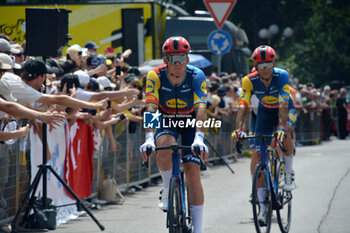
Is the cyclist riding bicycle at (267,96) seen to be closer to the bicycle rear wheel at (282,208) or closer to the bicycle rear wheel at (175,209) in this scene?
the bicycle rear wheel at (282,208)

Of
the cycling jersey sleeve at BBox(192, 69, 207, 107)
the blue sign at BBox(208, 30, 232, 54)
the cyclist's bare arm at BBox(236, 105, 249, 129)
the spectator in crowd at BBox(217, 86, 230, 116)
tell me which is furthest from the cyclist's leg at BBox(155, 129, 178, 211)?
the spectator in crowd at BBox(217, 86, 230, 116)

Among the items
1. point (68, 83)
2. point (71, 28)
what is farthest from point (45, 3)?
point (68, 83)

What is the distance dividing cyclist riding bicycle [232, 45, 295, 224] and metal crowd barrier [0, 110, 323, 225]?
212 centimetres

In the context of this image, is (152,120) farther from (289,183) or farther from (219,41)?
(219,41)

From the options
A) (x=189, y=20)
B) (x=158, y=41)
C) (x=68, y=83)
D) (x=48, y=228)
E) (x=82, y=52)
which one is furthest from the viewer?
(x=189, y=20)

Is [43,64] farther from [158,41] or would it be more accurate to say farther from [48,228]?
[158,41]

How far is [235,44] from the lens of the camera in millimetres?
24312

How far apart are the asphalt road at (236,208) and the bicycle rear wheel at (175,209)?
220cm

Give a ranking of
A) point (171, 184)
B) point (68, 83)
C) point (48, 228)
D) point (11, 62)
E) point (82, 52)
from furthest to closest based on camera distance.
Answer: point (82, 52), point (68, 83), point (48, 228), point (11, 62), point (171, 184)

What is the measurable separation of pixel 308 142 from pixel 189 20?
769 centimetres

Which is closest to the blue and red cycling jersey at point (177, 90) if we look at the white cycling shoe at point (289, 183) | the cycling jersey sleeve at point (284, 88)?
the cycling jersey sleeve at point (284, 88)

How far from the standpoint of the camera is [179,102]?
7.63m

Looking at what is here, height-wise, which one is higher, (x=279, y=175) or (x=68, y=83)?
(x=68, y=83)

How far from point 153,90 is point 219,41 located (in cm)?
1065
